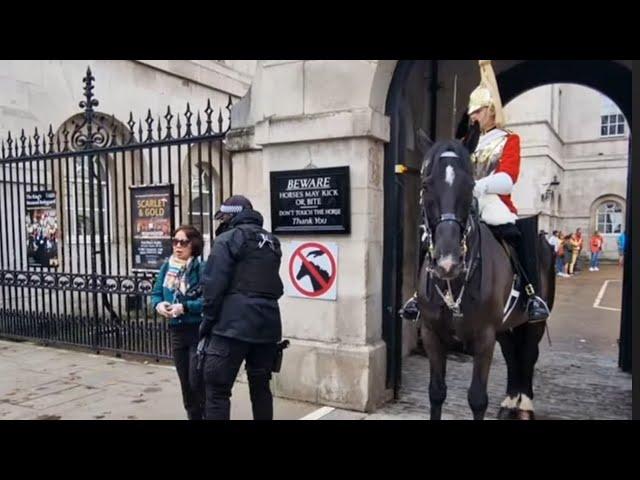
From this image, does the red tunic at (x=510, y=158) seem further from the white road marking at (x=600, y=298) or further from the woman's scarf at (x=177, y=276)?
the white road marking at (x=600, y=298)

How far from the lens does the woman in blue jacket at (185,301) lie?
4188 millimetres

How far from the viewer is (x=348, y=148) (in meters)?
5.10

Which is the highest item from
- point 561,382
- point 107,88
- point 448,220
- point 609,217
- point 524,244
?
point 107,88

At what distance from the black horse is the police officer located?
3.95ft

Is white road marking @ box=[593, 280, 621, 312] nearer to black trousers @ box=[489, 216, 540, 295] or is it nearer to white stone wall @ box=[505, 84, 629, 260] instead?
white stone wall @ box=[505, 84, 629, 260]

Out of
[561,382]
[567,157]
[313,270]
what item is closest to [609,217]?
[567,157]

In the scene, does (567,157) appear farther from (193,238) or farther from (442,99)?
(193,238)

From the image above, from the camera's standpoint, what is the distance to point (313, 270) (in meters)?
5.33

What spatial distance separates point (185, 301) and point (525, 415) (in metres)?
3.54

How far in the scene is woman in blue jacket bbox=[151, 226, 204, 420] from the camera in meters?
4.19

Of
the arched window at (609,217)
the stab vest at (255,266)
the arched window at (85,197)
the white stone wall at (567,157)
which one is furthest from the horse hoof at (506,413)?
the arched window at (609,217)

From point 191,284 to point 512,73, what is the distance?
23.0 ft

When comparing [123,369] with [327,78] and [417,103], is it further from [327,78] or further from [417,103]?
[417,103]
